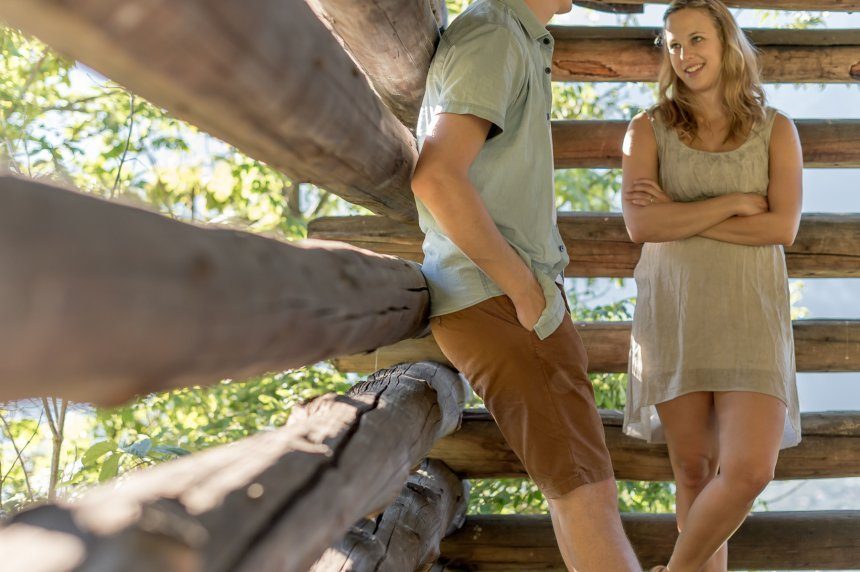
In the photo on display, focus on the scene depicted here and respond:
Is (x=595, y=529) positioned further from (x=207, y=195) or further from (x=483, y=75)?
(x=207, y=195)

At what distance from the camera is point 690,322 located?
2.78m

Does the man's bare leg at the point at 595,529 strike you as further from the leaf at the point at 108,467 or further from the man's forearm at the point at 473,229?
the leaf at the point at 108,467

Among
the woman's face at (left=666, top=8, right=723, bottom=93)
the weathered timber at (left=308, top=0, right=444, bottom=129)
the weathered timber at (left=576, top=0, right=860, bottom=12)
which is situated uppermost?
the weathered timber at (left=576, top=0, right=860, bottom=12)

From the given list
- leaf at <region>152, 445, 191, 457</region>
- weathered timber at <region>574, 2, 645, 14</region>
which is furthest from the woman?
leaf at <region>152, 445, 191, 457</region>

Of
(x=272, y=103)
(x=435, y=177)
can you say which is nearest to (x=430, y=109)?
(x=435, y=177)

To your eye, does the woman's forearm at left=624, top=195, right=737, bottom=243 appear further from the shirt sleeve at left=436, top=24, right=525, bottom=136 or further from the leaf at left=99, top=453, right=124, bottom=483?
the leaf at left=99, top=453, right=124, bottom=483

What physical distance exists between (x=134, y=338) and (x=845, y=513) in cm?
360

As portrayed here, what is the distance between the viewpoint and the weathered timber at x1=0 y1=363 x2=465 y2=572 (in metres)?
0.69

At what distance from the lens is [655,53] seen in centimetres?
379

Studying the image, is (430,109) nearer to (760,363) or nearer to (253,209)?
(760,363)

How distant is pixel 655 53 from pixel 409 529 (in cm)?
236

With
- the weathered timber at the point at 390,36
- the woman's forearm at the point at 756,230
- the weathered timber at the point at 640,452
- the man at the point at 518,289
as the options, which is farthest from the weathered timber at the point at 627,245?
the man at the point at 518,289

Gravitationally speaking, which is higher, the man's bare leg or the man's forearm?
the man's forearm

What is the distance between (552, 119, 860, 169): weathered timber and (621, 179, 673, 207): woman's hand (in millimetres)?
901
